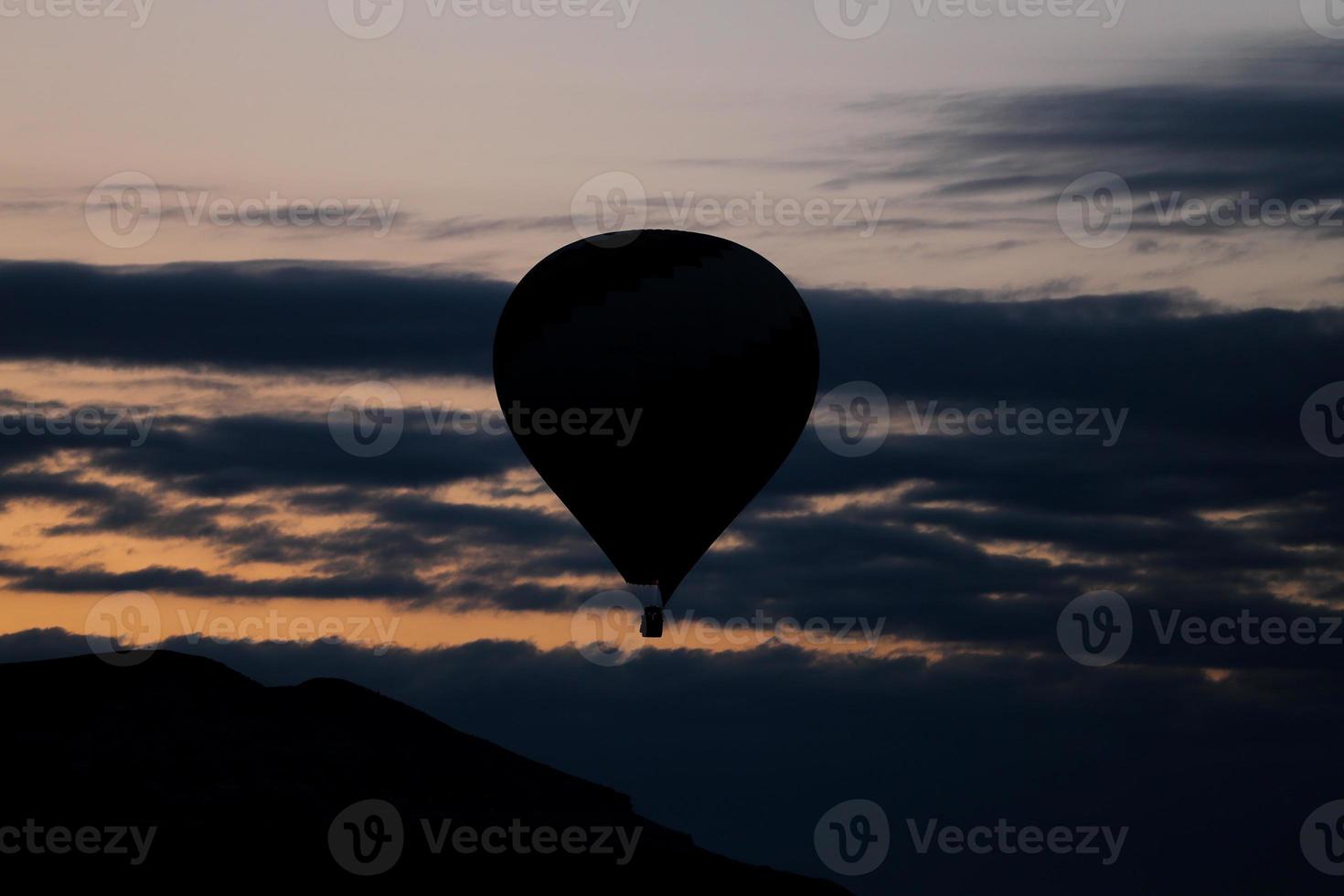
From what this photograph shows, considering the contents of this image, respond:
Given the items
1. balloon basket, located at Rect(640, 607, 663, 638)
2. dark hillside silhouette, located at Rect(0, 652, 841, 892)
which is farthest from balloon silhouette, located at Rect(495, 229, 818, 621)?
dark hillside silhouette, located at Rect(0, 652, 841, 892)

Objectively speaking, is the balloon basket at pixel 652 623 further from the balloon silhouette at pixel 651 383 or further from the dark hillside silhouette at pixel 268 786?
the dark hillside silhouette at pixel 268 786

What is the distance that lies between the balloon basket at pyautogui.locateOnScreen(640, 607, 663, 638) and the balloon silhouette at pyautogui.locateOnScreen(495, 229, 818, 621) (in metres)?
0.76

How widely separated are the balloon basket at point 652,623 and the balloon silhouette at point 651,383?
76cm

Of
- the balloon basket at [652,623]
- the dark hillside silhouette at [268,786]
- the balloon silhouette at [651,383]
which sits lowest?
the dark hillside silhouette at [268,786]

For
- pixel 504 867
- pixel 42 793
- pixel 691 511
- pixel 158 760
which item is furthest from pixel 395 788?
pixel 691 511

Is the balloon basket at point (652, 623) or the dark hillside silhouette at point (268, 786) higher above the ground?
the balloon basket at point (652, 623)

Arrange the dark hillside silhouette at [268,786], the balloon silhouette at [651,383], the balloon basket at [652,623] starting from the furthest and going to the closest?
1. the dark hillside silhouette at [268,786]
2. the balloon silhouette at [651,383]
3. the balloon basket at [652,623]

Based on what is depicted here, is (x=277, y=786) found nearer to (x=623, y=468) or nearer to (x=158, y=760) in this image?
(x=158, y=760)

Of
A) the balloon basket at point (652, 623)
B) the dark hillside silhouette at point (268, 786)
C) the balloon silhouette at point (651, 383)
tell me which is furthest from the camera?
the dark hillside silhouette at point (268, 786)

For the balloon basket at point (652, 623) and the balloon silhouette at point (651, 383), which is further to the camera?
the balloon silhouette at point (651, 383)

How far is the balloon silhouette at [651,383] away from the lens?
51.0 m

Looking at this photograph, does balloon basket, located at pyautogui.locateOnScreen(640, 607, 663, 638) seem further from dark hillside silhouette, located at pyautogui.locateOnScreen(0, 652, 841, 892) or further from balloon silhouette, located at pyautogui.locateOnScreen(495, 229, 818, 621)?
dark hillside silhouette, located at pyautogui.locateOnScreen(0, 652, 841, 892)

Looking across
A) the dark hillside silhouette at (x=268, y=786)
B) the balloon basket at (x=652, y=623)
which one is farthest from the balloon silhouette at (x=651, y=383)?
the dark hillside silhouette at (x=268, y=786)

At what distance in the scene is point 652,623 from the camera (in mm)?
49688
